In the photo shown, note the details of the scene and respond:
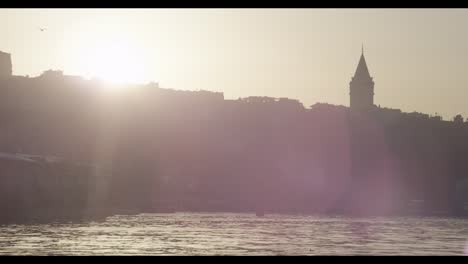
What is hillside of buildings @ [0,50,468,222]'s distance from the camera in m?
105

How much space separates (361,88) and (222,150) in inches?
1801

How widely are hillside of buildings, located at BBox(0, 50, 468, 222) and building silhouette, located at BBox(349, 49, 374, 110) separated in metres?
13.9

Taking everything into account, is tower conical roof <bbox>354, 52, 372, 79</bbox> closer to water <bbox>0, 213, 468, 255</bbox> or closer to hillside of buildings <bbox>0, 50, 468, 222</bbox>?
hillside of buildings <bbox>0, 50, 468, 222</bbox>

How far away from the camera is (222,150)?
125 meters

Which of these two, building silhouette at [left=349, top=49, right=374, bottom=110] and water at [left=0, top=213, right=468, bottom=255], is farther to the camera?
building silhouette at [left=349, top=49, right=374, bottom=110]

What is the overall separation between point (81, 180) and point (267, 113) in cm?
4854

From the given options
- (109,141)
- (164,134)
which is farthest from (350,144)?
(109,141)

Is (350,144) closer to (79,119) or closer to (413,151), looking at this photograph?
(413,151)

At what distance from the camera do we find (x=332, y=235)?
55906 millimetres

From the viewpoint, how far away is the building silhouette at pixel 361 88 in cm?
16062

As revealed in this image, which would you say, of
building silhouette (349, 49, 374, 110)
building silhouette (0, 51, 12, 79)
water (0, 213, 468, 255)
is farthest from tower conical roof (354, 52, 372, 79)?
water (0, 213, 468, 255)

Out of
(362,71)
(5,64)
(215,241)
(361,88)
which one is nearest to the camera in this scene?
(215,241)

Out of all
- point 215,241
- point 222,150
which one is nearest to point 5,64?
point 222,150

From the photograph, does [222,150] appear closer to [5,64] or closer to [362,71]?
[5,64]
